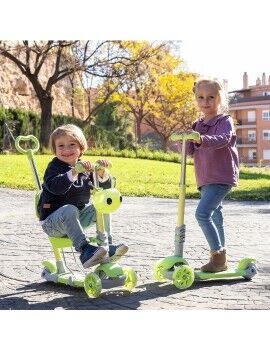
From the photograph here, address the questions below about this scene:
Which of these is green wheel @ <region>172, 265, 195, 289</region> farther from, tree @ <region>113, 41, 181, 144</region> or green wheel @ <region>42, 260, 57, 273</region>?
tree @ <region>113, 41, 181, 144</region>

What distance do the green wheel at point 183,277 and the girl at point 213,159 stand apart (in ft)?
0.68

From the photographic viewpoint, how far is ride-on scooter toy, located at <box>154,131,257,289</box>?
9.68 feet

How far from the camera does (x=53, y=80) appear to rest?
8180mm

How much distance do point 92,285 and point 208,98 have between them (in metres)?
1.01

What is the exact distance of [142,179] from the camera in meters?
8.28

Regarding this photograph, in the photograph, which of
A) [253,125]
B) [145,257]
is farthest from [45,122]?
[253,125]

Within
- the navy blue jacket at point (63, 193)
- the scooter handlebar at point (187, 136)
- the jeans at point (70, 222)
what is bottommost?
the jeans at point (70, 222)

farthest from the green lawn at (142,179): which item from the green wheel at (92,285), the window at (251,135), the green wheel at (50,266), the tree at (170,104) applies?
the green wheel at (92,285)

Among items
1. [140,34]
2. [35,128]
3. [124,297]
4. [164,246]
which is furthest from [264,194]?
[124,297]

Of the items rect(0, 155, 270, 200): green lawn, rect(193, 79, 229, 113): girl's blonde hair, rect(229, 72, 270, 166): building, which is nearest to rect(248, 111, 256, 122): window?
rect(229, 72, 270, 166): building

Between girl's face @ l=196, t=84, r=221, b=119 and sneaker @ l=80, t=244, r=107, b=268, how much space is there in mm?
852

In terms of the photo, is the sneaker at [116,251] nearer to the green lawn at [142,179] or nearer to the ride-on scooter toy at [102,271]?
the ride-on scooter toy at [102,271]

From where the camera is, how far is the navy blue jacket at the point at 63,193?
9.49 ft

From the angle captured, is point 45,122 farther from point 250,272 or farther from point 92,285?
point 92,285
